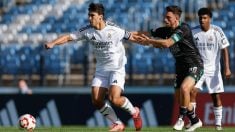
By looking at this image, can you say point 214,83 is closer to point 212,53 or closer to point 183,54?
point 212,53

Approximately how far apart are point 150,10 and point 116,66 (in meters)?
11.4

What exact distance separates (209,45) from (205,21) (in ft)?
2.00

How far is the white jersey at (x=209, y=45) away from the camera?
1680 centimetres

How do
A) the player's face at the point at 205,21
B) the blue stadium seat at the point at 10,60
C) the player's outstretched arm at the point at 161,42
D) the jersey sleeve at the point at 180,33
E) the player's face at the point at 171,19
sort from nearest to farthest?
the player's outstretched arm at the point at 161,42 → the jersey sleeve at the point at 180,33 → the player's face at the point at 171,19 → the player's face at the point at 205,21 → the blue stadium seat at the point at 10,60

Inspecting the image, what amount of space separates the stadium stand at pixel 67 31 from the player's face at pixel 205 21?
482cm

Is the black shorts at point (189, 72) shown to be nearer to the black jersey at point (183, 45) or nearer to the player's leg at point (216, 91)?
the black jersey at point (183, 45)

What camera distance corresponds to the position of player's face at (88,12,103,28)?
47.9 ft

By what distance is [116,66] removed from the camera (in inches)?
592

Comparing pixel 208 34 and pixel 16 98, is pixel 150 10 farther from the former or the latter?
pixel 208 34

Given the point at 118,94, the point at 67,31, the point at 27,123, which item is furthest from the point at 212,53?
the point at 67,31

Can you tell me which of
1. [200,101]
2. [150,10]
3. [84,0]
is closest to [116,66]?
[200,101]

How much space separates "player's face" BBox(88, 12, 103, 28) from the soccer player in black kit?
0.77 metres

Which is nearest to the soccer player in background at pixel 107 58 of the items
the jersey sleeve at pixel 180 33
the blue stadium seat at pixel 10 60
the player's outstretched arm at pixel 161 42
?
the jersey sleeve at pixel 180 33

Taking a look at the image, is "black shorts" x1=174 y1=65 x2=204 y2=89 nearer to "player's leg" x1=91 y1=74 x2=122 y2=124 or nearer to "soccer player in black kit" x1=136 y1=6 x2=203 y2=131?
"soccer player in black kit" x1=136 y1=6 x2=203 y2=131
